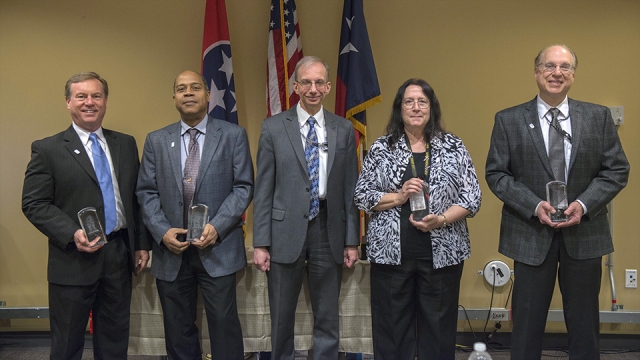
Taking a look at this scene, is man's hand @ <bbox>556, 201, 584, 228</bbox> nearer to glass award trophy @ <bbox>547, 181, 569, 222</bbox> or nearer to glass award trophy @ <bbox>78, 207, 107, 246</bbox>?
glass award trophy @ <bbox>547, 181, 569, 222</bbox>

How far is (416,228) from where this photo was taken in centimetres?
271

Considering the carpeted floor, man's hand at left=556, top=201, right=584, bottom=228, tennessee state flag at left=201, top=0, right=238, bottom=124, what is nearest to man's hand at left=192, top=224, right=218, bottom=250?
tennessee state flag at left=201, top=0, right=238, bottom=124

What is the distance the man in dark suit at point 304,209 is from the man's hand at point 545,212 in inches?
34.5

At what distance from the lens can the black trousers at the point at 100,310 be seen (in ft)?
9.09

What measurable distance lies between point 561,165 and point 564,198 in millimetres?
175

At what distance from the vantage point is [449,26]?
4.00 meters

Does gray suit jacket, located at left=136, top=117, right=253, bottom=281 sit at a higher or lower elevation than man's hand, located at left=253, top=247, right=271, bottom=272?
higher

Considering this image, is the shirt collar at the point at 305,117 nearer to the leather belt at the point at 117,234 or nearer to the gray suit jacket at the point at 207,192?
the gray suit jacket at the point at 207,192

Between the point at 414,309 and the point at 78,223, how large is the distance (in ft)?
5.61

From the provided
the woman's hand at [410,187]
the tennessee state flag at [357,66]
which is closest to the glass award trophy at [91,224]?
the woman's hand at [410,187]

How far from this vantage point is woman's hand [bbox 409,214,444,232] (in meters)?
2.62

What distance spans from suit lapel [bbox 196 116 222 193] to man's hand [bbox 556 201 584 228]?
1.68 metres

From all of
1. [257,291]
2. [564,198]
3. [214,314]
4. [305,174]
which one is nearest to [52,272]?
[214,314]

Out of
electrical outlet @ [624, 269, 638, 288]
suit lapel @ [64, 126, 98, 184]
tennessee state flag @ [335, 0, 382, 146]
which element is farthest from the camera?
electrical outlet @ [624, 269, 638, 288]
